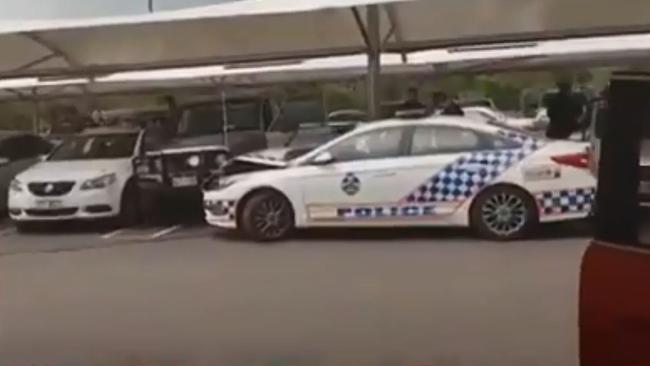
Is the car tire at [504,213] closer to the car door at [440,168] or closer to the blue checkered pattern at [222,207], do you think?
the car door at [440,168]

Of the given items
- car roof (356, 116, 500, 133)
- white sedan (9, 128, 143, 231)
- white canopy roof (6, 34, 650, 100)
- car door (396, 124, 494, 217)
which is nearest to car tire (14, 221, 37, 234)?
white sedan (9, 128, 143, 231)

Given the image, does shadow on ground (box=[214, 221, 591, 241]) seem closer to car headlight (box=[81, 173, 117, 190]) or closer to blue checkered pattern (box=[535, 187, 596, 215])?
blue checkered pattern (box=[535, 187, 596, 215])

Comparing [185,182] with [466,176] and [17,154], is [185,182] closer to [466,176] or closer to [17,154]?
[17,154]

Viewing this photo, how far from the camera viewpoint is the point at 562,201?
6.25m

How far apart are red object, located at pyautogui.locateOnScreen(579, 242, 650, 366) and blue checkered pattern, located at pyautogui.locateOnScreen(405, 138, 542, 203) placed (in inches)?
132

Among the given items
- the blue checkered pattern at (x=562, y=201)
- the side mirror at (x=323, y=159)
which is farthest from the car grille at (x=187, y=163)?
the blue checkered pattern at (x=562, y=201)

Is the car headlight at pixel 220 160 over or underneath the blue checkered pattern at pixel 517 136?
underneath

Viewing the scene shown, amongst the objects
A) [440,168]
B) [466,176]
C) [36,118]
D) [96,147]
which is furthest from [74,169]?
[466,176]

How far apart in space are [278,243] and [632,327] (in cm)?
379

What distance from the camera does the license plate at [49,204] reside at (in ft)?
23.5

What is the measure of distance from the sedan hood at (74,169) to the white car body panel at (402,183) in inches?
46.1

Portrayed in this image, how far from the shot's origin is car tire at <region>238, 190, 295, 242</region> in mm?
6605

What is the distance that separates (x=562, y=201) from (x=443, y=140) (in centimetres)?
73

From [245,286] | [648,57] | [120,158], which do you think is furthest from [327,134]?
[648,57]
